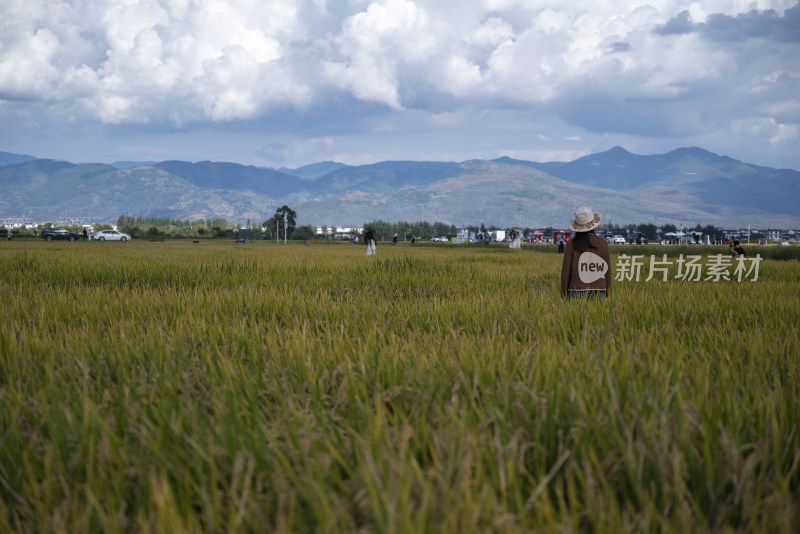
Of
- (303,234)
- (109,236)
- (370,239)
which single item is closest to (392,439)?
(370,239)

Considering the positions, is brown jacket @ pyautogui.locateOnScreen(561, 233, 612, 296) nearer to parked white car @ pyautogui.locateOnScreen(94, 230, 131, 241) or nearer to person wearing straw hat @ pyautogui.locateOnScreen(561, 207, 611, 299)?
person wearing straw hat @ pyautogui.locateOnScreen(561, 207, 611, 299)

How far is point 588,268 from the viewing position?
6.70 metres

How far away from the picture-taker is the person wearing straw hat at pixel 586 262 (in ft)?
21.8

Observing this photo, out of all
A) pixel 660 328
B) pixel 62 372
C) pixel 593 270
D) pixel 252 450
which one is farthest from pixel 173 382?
pixel 593 270

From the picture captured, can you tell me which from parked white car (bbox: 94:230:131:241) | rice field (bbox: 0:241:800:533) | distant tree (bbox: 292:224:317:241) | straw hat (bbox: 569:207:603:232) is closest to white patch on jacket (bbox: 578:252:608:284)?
straw hat (bbox: 569:207:603:232)

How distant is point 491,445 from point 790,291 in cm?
799

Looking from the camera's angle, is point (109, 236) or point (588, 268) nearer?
point (588, 268)

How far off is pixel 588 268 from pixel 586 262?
80 mm

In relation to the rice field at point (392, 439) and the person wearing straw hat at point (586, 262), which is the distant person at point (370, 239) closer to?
the person wearing straw hat at point (586, 262)

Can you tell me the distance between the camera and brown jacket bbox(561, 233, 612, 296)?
6668mm

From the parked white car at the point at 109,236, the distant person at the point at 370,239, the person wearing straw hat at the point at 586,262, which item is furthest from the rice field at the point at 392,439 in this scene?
the parked white car at the point at 109,236

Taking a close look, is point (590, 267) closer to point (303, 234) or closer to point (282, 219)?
point (282, 219)

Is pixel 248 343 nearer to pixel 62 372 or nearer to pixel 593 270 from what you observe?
pixel 62 372

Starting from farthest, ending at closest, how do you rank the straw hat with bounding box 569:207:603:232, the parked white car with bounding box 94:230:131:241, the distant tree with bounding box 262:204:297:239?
1. the distant tree with bounding box 262:204:297:239
2. the parked white car with bounding box 94:230:131:241
3. the straw hat with bounding box 569:207:603:232
